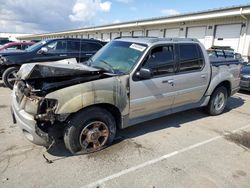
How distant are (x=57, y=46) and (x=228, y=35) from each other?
13.4 m

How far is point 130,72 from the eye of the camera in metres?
3.94

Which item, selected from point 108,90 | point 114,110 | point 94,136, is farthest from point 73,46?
point 94,136

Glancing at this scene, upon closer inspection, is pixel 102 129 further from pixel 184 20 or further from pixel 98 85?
pixel 184 20

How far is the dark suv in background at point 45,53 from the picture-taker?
26.3 ft

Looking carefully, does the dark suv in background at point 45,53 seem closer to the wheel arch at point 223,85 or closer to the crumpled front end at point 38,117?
the crumpled front end at point 38,117

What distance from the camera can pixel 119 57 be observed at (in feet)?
14.4

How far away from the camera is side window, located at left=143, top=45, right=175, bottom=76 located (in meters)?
4.23

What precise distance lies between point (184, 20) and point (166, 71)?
16948mm

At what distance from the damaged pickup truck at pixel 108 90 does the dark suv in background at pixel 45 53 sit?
4.43 m

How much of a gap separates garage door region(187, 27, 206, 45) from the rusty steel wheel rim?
17.3m

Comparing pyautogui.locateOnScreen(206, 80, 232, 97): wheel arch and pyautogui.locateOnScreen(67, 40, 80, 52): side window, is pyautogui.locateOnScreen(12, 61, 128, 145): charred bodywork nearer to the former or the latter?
pyautogui.locateOnScreen(206, 80, 232, 97): wheel arch

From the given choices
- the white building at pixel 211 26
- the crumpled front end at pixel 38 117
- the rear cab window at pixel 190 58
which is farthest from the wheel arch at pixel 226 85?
the white building at pixel 211 26

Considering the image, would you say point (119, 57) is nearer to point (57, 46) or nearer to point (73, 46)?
point (57, 46)

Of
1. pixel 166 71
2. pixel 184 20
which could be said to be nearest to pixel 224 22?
pixel 184 20
